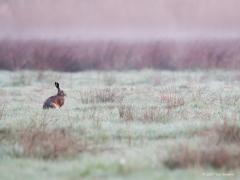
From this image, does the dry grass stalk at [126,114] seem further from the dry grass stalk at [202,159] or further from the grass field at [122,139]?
the dry grass stalk at [202,159]

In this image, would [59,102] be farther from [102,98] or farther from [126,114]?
[126,114]

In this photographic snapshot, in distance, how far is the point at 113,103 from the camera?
14.2 metres

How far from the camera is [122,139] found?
31.4 feet

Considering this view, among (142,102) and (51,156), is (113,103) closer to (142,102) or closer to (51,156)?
(142,102)

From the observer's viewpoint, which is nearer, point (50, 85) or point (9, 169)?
point (9, 169)

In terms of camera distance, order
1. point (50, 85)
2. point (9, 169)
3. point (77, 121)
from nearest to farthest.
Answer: point (9, 169), point (77, 121), point (50, 85)

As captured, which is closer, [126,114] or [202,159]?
[202,159]

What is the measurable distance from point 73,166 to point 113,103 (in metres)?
6.22

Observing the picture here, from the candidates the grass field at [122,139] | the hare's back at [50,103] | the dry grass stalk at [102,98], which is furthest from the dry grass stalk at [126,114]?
the dry grass stalk at [102,98]

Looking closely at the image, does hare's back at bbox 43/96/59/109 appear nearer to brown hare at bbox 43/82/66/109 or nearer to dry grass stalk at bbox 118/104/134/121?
brown hare at bbox 43/82/66/109

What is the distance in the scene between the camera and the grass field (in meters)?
7.80

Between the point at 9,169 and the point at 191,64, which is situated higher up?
the point at 191,64

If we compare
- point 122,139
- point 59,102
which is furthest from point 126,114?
point 59,102

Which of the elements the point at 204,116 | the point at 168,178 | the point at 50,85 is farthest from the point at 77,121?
the point at 50,85
